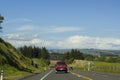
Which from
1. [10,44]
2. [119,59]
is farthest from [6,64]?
[119,59]

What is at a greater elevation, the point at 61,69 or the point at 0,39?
the point at 0,39

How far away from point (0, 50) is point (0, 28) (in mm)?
7167

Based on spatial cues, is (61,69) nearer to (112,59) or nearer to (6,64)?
(6,64)

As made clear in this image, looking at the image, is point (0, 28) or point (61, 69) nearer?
point (61, 69)

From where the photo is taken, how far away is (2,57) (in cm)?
6378

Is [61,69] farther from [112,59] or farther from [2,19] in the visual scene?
[112,59]

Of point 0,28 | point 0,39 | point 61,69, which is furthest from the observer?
point 0,39

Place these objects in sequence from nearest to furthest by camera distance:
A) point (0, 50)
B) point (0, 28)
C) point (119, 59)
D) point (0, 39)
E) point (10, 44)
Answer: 1. point (0, 50)
2. point (0, 28)
3. point (0, 39)
4. point (10, 44)
5. point (119, 59)

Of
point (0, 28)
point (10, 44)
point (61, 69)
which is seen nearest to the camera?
point (61, 69)

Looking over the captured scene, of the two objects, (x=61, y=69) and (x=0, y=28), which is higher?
(x=0, y=28)

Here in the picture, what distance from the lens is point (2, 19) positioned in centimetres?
7806

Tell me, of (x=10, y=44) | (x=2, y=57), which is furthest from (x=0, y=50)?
(x=10, y=44)

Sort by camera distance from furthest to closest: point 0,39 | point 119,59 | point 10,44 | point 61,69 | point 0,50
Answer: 1. point 119,59
2. point 10,44
3. point 0,39
4. point 0,50
5. point 61,69

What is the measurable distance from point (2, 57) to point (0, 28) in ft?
37.5
